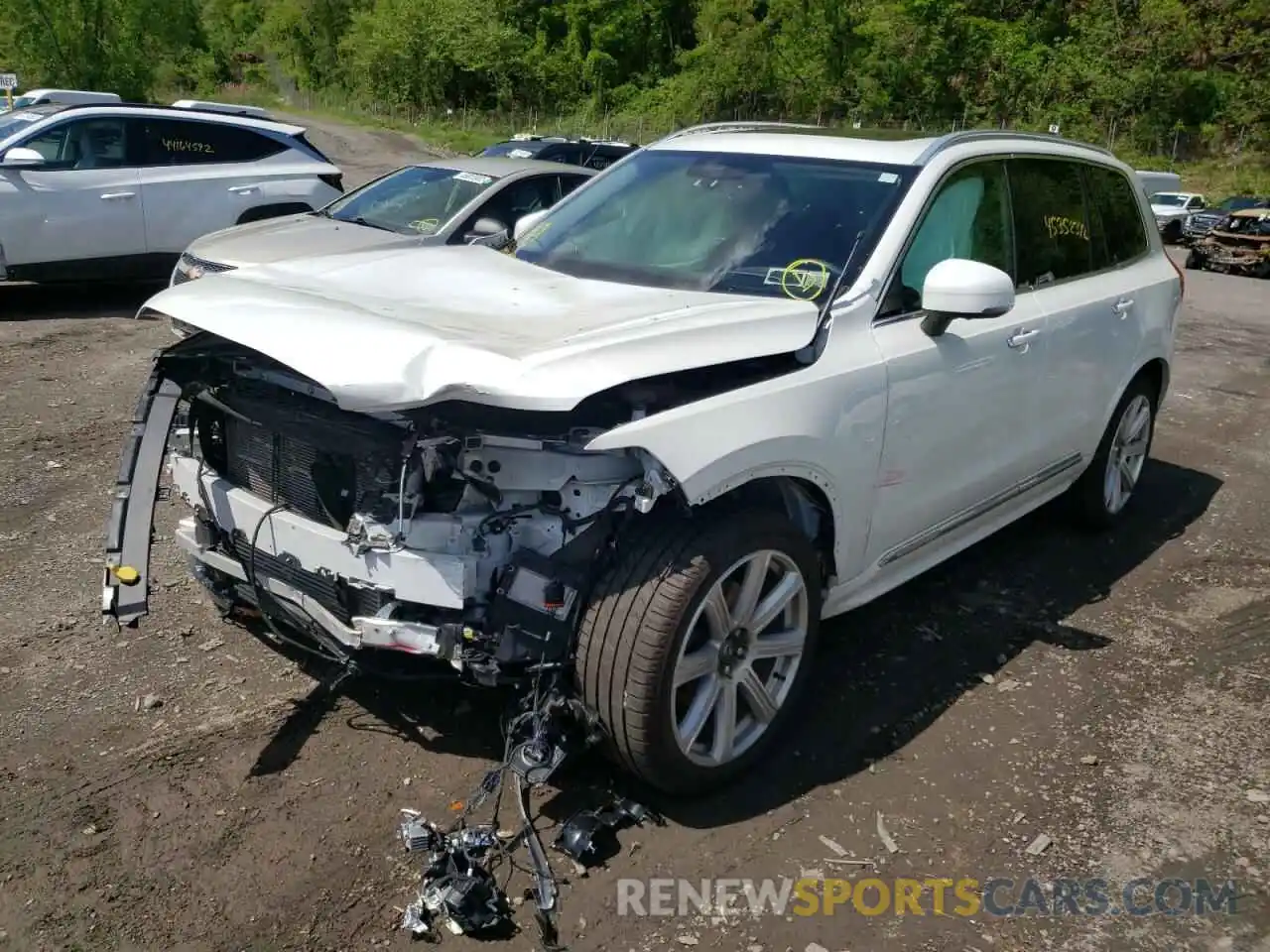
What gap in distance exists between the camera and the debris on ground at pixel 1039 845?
3258 mm

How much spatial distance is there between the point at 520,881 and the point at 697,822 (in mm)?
594

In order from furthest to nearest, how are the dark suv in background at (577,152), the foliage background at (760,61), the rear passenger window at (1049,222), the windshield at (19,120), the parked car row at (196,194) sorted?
the foliage background at (760,61)
the dark suv in background at (577,152)
the windshield at (19,120)
the parked car row at (196,194)
the rear passenger window at (1049,222)

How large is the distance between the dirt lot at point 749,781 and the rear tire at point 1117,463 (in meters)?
0.32

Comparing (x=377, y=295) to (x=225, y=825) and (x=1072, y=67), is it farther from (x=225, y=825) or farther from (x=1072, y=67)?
(x=1072, y=67)

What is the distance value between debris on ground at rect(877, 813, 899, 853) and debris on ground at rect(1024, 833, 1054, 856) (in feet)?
1.30

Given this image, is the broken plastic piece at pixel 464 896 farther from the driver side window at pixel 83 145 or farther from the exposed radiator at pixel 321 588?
the driver side window at pixel 83 145

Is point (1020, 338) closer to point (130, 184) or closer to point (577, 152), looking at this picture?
point (130, 184)

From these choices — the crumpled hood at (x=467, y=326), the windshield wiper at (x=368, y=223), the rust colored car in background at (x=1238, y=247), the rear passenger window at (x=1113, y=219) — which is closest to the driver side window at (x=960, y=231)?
the crumpled hood at (x=467, y=326)

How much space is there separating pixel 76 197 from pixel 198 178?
118 centimetres

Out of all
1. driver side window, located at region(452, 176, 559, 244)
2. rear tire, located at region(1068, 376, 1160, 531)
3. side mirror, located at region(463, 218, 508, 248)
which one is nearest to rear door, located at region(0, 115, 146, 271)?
driver side window, located at region(452, 176, 559, 244)

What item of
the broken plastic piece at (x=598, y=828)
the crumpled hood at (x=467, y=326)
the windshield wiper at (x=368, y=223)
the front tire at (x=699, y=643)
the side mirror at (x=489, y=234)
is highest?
the crumpled hood at (x=467, y=326)

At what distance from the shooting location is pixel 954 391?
13.0 feet

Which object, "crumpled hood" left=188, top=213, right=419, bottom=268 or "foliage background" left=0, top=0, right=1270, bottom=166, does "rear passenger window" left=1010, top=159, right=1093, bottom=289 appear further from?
"foliage background" left=0, top=0, right=1270, bottom=166

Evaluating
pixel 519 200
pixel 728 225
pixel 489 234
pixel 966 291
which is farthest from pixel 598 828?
pixel 519 200
